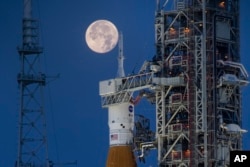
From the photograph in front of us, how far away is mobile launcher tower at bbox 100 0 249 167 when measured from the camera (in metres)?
83.6

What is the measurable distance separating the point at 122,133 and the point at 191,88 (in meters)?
10.6

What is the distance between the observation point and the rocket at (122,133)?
9156cm

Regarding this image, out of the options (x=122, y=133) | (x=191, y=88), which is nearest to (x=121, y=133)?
(x=122, y=133)

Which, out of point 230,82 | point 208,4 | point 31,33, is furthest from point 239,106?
point 31,33

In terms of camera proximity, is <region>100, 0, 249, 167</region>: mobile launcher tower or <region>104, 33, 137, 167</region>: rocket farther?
<region>104, 33, 137, 167</region>: rocket

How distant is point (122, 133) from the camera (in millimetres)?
91562

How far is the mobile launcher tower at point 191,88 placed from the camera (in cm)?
8356

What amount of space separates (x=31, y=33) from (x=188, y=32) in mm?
28055

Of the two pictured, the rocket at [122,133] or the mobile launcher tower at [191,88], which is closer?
the mobile launcher tower at [191,88]

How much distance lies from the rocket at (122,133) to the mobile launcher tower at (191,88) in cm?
10

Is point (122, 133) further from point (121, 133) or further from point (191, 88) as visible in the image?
point (191, 88)

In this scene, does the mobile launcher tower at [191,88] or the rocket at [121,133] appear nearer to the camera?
the mobile launcher tower at [191,88]

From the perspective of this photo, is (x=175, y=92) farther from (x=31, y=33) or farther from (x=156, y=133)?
(x=31, y=33)

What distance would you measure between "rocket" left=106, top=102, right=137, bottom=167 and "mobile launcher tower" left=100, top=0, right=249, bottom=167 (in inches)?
4.1
